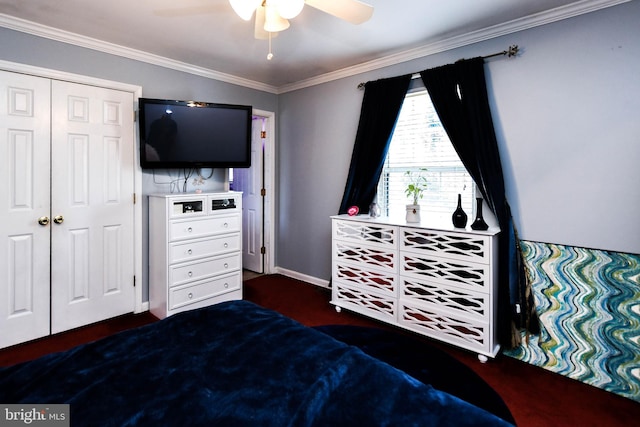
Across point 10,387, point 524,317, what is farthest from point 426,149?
point 10,387

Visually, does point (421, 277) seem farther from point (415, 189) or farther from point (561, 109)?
point (561, 109)

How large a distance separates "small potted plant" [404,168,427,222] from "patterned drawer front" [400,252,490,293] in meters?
0.35

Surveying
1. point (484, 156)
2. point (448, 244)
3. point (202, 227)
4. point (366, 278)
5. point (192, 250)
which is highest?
point (484, 156)

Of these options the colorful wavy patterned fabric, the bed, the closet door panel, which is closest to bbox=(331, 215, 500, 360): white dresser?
the colorful wavy patterned fabric

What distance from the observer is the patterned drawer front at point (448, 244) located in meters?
2.40

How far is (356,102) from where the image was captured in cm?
355

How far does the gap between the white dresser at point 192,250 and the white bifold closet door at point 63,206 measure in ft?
1.01

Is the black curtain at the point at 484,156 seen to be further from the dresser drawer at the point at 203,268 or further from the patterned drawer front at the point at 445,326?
the dresser drawer at the point at 203,268

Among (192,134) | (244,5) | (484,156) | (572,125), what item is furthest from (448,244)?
(192,134)

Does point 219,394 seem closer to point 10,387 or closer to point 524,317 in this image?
point 10,387

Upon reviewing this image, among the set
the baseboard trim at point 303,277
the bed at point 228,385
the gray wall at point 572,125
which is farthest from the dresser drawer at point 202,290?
the gray wall at point 572,125

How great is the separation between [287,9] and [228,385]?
1.65 metres

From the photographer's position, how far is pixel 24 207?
2619 mm

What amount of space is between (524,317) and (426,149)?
1596mm
